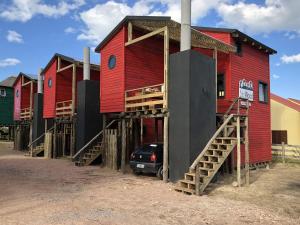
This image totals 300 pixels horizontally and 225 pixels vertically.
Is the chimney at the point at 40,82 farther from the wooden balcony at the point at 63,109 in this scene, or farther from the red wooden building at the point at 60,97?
the wooden balcony at the point at 63,109

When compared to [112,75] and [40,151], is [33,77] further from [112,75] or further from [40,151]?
[112,75]

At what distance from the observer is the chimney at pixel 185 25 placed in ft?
43.6

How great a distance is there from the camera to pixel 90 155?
64.5 feet

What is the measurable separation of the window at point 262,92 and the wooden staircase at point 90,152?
30.5 ft

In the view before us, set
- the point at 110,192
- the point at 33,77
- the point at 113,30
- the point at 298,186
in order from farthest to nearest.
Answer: the point at 33,77 < the point at 113,30 < the point at 298,186 < the point at 110,192

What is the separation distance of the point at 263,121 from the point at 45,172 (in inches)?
Result: 513

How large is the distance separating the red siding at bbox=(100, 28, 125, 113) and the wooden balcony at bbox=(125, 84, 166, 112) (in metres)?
0.48

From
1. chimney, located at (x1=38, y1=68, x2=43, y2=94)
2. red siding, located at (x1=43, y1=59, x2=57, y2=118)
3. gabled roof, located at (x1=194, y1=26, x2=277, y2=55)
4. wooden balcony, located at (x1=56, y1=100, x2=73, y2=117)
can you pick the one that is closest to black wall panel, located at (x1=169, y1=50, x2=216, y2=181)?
gabled roof, located at (x1=194, y1=26, x2=277, y2=55)

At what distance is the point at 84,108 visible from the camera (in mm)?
20750

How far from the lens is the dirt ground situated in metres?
7.81

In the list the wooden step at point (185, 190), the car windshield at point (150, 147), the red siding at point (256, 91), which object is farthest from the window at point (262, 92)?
the wooden step at point (185, 190)

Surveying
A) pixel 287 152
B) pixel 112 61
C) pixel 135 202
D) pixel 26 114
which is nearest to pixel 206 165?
pixel 135 202

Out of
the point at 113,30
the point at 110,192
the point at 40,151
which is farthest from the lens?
the point at 40,151

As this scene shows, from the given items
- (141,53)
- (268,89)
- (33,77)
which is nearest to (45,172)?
(141,53)
